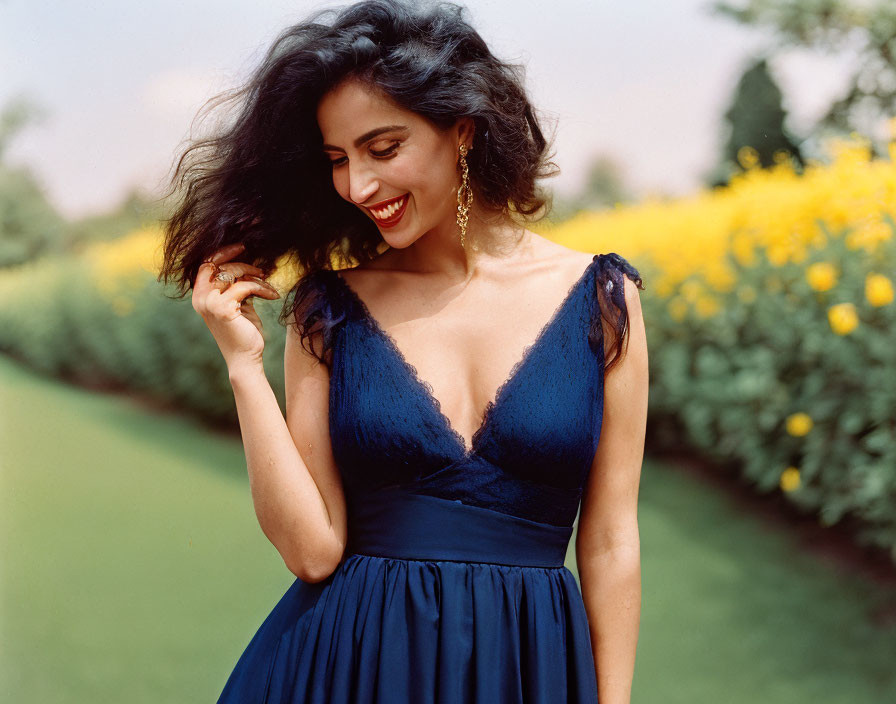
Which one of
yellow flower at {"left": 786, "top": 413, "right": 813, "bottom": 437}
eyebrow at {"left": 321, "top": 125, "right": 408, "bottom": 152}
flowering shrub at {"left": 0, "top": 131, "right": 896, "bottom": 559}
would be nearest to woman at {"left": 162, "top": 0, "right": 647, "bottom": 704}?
eyebrow at {"left": 321, "top": 125, "right": 408, "bottom": 152}

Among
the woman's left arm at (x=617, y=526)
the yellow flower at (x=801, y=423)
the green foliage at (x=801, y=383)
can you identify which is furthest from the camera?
the yellow flower at (x=801, y=423)

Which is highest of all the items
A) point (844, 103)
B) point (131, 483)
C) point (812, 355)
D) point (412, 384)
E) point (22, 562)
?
point (844, 103)

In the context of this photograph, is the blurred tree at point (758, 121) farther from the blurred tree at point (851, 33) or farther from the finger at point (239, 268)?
the finger at point (239, 268)

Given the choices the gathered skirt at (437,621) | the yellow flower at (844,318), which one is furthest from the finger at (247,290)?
the yellow flower at (844,318)

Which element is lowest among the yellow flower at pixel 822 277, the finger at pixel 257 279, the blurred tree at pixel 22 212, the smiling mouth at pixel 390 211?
the finger at pixel 257 279

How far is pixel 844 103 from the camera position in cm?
869

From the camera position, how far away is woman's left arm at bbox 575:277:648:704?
1.79 metres

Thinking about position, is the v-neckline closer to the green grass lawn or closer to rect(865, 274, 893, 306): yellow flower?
rect(865, 274, 893, 306): yellow flower

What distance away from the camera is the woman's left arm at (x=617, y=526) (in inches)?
70.4

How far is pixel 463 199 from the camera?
1.91 meters

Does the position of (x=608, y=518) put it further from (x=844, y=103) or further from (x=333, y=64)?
(x=844, y=103)

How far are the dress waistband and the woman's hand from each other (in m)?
0.35

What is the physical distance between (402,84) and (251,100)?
1.08 feet

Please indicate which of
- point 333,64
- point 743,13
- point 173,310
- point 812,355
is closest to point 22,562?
point 173,310
